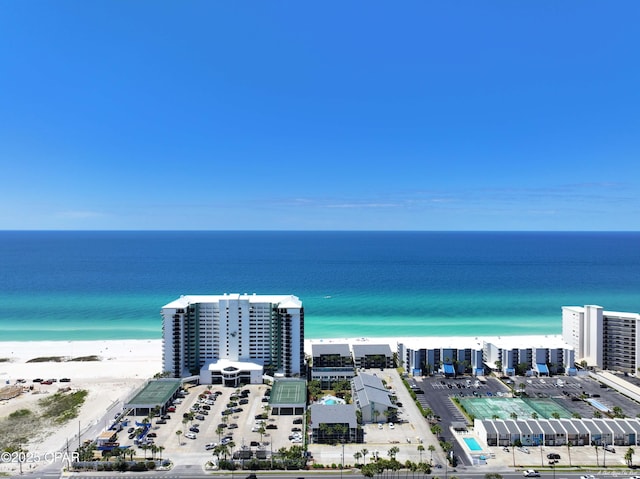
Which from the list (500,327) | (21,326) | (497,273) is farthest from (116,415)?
(497,273)

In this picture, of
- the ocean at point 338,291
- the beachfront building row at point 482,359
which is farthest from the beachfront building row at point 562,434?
the ocean at point 338,291

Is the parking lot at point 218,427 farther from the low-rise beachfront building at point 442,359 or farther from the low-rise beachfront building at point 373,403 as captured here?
the low-rise beachfront building at point 442,359

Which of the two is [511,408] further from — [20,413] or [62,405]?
[20,413]

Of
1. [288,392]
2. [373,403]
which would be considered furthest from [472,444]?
[288,392]

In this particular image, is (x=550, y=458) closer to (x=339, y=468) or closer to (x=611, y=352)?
(x=339, y=468)

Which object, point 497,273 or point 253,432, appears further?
point 497,273

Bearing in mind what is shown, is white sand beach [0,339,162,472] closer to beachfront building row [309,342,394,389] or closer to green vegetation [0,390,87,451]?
green vegetation [0,390,87,451]
